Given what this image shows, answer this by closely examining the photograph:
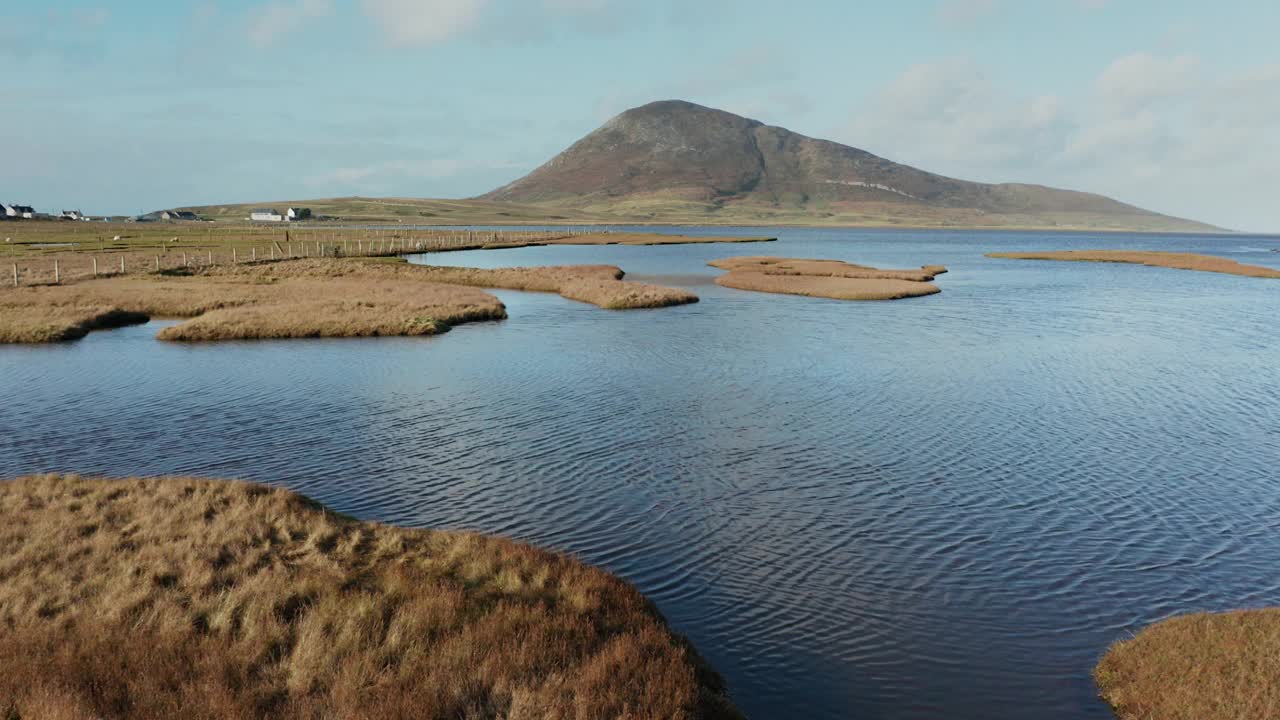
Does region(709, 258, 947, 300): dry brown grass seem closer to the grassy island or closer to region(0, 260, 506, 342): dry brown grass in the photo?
the grassy island

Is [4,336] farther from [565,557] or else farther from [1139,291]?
[1139,291]

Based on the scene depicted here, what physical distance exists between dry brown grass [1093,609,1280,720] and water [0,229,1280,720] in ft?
1.90

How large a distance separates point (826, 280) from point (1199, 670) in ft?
245

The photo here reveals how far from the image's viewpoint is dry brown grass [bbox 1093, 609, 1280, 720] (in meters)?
10.4

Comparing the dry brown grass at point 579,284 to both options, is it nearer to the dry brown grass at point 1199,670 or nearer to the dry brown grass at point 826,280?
the dry brown grass at point 826,280

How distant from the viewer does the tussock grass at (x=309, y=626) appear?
9.82m

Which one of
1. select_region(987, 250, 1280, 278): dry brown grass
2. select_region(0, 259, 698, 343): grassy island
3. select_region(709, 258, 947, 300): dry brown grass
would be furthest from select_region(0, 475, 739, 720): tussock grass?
select_region(987, 250, 1280, 278): dry brown grass

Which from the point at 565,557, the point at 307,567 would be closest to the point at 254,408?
the point at 307,567

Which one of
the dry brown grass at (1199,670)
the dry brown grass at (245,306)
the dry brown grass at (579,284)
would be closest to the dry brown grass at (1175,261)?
the dry brown grass at (579,284)

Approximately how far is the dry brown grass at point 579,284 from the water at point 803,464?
1468 cm

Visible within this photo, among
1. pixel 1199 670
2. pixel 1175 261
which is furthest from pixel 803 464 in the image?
pixel 1175 261

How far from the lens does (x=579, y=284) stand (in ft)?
233

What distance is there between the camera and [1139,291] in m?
81.9

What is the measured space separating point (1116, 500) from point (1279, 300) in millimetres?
73626
